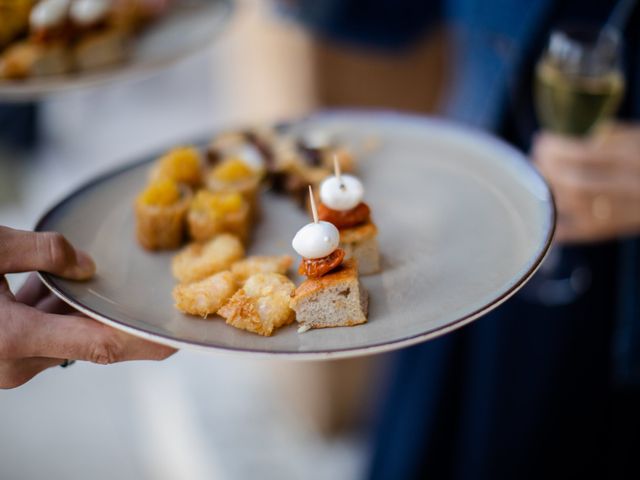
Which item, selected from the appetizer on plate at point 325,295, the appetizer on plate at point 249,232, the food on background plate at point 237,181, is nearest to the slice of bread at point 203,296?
the appetizer on plate at point 249,232

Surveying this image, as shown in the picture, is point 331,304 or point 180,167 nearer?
point 331,304

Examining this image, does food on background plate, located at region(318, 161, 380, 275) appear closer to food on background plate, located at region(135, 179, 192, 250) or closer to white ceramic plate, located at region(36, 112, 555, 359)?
white ceramic plate, located at region(36, 112, 555, 359)

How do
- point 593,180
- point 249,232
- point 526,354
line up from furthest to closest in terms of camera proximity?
1. point 526,354
2. point 593,180
3. point 249,232

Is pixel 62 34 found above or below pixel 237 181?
above

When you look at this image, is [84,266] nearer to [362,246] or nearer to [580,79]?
[362,246]

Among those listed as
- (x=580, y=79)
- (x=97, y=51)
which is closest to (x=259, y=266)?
(x=97, y=51)

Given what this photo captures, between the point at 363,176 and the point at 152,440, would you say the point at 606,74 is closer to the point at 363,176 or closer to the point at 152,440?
the point at 363,176

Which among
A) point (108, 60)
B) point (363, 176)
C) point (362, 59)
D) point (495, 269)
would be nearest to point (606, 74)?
point (363, 176)
